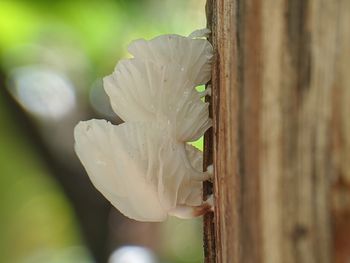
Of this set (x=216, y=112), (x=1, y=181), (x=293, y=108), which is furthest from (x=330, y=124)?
(x=1, y=181)

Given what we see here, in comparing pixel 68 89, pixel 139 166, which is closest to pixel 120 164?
pixel 139 166

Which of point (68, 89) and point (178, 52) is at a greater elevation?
point (178, 52)

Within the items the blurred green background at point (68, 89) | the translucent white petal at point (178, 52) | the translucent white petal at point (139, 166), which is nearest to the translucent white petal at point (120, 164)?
the translucent white petal at point (139, 166)

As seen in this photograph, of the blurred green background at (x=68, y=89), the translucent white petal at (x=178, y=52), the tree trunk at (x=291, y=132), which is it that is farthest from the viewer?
the blurred green background at (x=68, y=89)

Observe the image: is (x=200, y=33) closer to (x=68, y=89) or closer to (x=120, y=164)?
(x=120, y=164)

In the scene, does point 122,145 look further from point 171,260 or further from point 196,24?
point 171,260

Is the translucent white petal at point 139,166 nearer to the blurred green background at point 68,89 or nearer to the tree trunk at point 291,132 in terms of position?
the tree trunk at point 291,132
